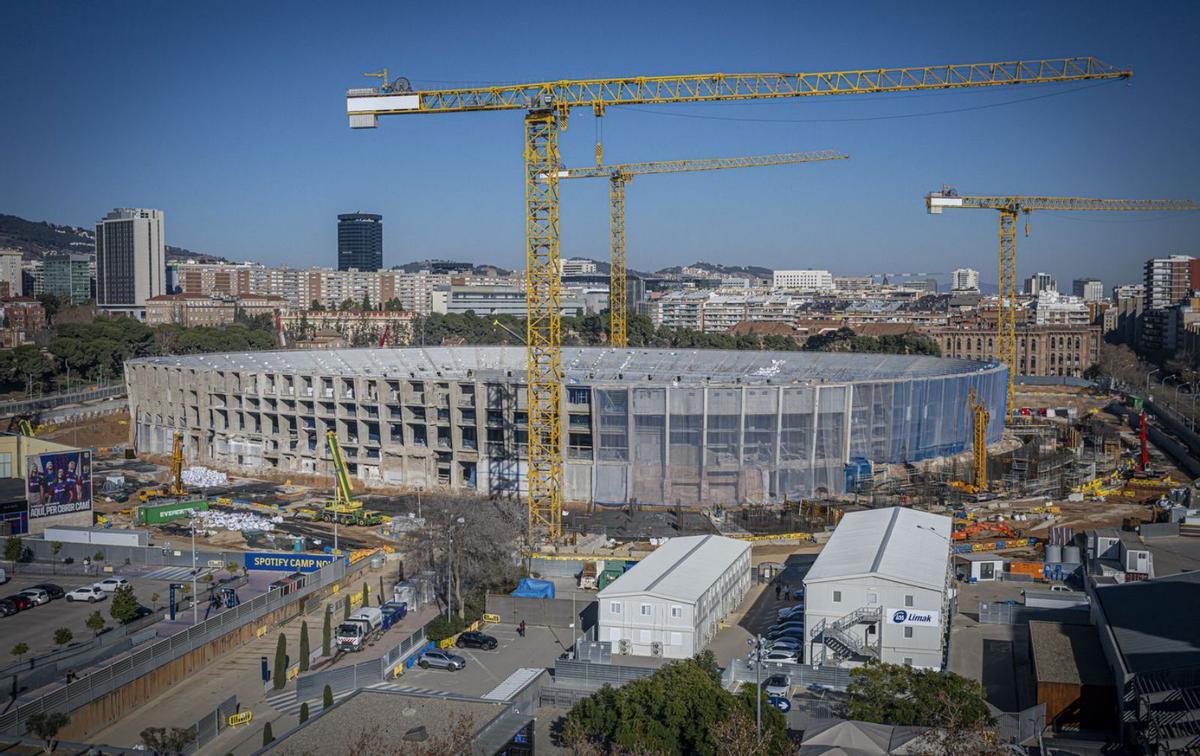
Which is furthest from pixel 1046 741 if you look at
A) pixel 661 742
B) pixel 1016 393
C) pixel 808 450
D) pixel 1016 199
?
pixel 1016 393

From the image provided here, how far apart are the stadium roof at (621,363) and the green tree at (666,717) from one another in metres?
32.5

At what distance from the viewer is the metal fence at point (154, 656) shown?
557 inches

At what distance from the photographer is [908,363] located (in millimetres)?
47875

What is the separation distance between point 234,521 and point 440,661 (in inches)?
512

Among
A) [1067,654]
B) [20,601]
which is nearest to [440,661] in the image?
[20,601]

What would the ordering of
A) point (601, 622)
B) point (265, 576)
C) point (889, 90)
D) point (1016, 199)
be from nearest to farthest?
point (601, 622), point (265, 576), point (889, 90), point (1016, 199)

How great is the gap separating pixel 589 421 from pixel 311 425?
1012 cm

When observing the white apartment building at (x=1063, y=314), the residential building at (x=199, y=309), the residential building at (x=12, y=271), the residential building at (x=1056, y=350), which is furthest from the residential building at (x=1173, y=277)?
the residential building at (x=12, y=271)

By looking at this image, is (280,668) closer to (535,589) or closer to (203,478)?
(535,589)

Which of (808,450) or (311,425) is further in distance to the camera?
(311,425)

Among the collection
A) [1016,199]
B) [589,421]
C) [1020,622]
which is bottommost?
[1020,622]

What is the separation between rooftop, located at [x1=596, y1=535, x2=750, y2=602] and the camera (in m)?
18.2

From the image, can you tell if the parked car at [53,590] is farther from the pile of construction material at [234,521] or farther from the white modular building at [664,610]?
the white modular building at [664,610]

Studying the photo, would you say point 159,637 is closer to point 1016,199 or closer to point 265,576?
point 265,576
